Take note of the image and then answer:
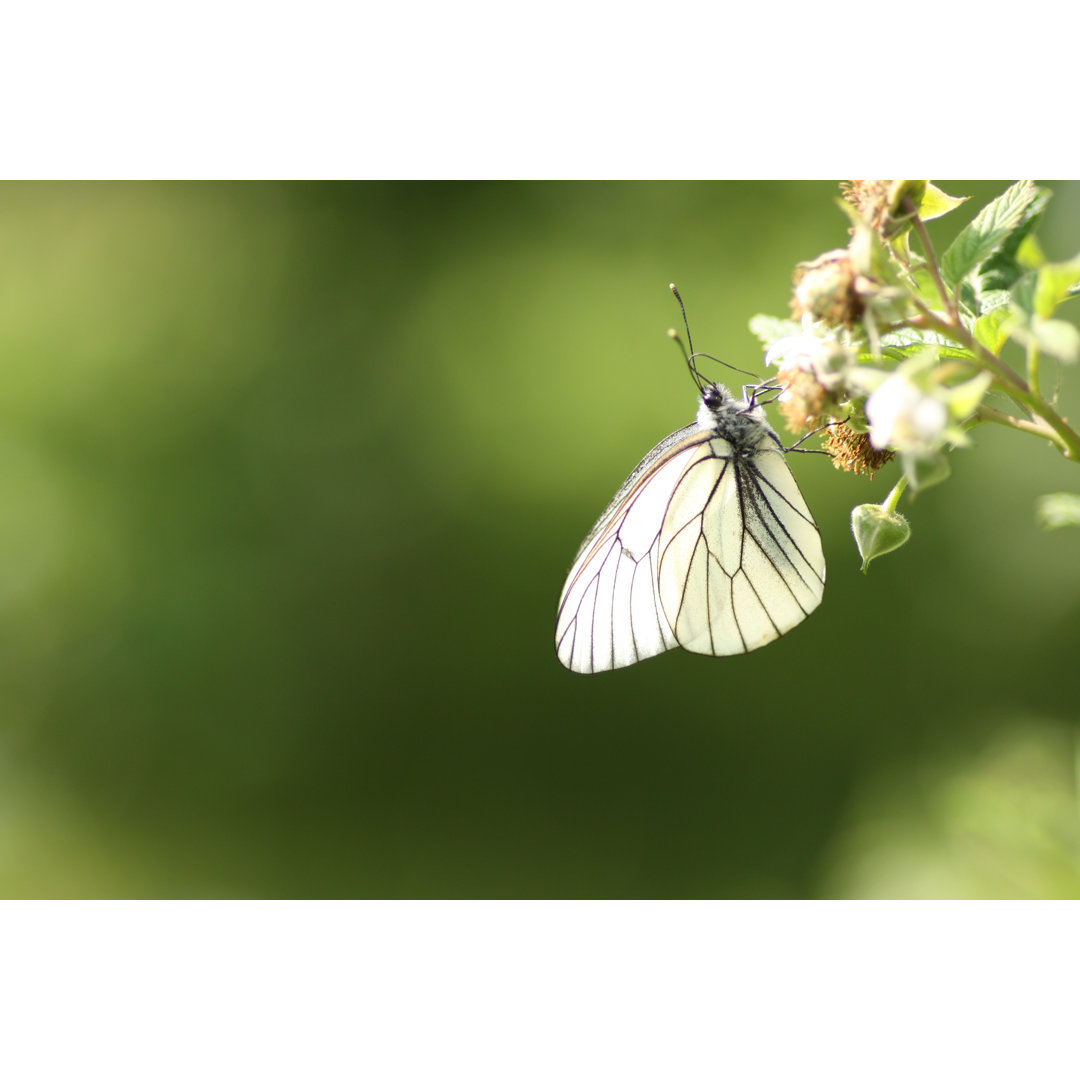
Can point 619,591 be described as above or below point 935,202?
below

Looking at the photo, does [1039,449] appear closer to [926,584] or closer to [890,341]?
[926,584]

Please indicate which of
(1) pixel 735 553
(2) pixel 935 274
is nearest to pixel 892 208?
(2) pixel 935 274

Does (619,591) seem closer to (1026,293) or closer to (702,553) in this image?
(702,553)

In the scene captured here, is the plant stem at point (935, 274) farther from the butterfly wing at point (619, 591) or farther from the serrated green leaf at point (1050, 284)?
the butterfly wing at point (619, 591)

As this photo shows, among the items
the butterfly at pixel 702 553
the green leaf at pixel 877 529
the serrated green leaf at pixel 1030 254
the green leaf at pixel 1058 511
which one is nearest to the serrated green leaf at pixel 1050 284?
the serrated green leaf at pixel 1030 254

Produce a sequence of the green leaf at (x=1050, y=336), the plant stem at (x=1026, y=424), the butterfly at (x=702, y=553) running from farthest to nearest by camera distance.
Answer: the butterfly at (x=702, y=553) < the plant stem at (x=1026, y=424) < the green leaf at (x=1050, y=336)

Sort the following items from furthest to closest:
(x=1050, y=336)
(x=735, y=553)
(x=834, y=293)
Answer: (x=735, y=553) → (x=834, y=293) → (x=1050, y=336)

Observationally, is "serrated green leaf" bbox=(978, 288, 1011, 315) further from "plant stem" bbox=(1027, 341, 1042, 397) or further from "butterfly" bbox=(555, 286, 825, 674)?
"butterfly" bbox=(555, 286, 825, 674)

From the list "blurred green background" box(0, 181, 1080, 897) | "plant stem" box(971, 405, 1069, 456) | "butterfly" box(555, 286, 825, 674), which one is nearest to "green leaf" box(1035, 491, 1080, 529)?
"plant stem" box(971, 405, 1069, 456)
